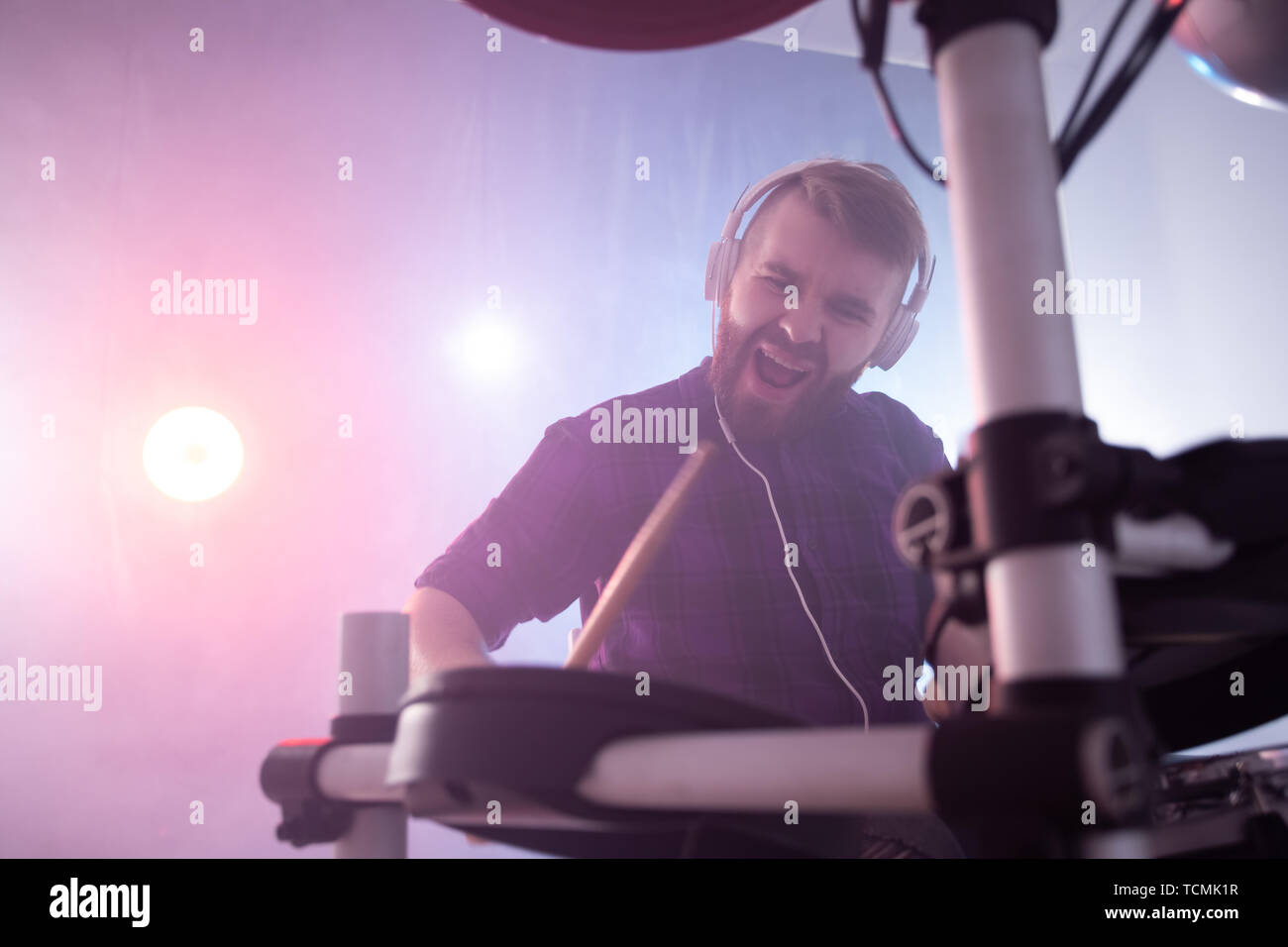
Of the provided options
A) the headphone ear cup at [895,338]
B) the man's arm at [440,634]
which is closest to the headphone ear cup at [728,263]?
the headphone ear cup at [895,338]

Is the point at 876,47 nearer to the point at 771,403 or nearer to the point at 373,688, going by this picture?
the point at 373,688

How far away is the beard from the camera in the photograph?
4.53ft

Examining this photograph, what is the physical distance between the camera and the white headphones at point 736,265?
130 centimetres

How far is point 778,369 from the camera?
1.39 m

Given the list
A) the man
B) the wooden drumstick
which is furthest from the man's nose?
the wooden drumstick

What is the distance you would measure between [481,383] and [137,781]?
4.28ft

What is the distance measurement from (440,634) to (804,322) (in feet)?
2.35

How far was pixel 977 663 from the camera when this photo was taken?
1.28ft

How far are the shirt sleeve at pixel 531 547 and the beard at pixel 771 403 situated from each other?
0.25 m

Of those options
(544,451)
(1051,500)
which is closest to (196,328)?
(544,451)

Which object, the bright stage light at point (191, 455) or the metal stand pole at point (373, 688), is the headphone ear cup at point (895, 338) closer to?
the metal stand pole at point (373, 688)

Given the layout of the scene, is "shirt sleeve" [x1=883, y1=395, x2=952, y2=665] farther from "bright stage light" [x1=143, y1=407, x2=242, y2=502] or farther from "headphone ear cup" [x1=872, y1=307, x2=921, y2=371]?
"bright stage light" [x1=143, y1=407, x2=242, y2=502]

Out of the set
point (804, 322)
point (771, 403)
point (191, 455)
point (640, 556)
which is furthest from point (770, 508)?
point (191, 455)
